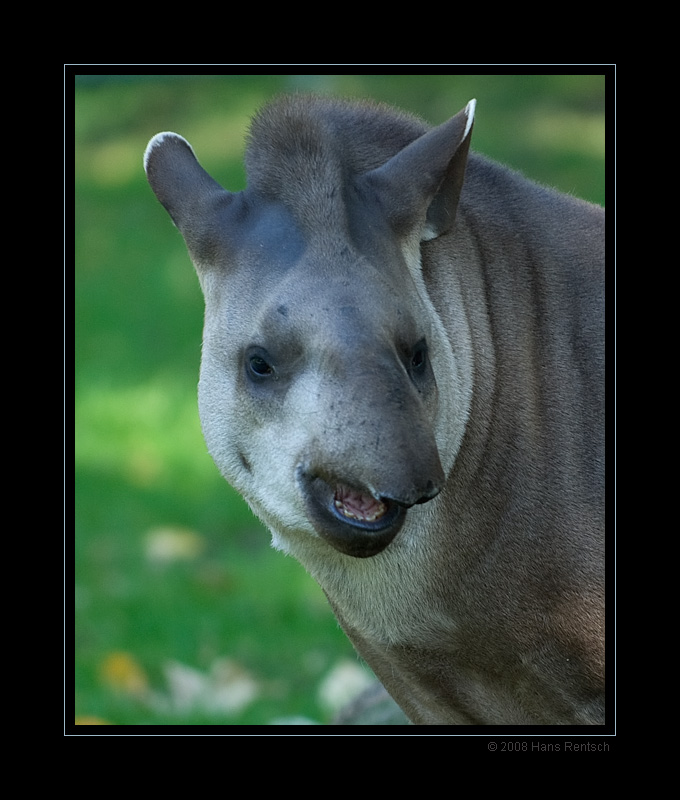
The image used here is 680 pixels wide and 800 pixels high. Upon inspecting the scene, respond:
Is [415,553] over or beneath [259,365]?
beneath

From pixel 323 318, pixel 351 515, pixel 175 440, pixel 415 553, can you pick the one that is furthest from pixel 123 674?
pixel 323 318

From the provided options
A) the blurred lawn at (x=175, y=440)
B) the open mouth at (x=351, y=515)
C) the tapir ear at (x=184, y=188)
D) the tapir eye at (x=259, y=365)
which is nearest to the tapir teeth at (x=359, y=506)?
the open mouth at (x=351, y=515)

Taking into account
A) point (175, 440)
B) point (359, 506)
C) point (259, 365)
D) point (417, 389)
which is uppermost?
point (175, 440)

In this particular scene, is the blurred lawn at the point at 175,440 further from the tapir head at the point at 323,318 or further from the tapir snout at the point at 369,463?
the tapir snout at the point at 369,463

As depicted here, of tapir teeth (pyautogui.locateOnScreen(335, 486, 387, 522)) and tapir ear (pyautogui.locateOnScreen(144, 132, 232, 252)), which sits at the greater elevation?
tapir ear (pyautogui.locateOnScreen(144, 132, 232, 252))

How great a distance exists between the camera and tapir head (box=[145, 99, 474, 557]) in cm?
364

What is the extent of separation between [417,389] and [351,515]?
49cm

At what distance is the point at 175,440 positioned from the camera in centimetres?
969

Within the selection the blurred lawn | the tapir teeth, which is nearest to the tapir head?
the tapir teeth

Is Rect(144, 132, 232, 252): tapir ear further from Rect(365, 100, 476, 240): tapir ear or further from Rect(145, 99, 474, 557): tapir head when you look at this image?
Rect(365, 100, 476, 240): tapir ear

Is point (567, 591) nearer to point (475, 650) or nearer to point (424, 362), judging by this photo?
point (475, 650)

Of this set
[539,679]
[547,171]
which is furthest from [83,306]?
[539,679]

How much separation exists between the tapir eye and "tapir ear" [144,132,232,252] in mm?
559

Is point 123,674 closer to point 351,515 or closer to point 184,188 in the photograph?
point 184,188
